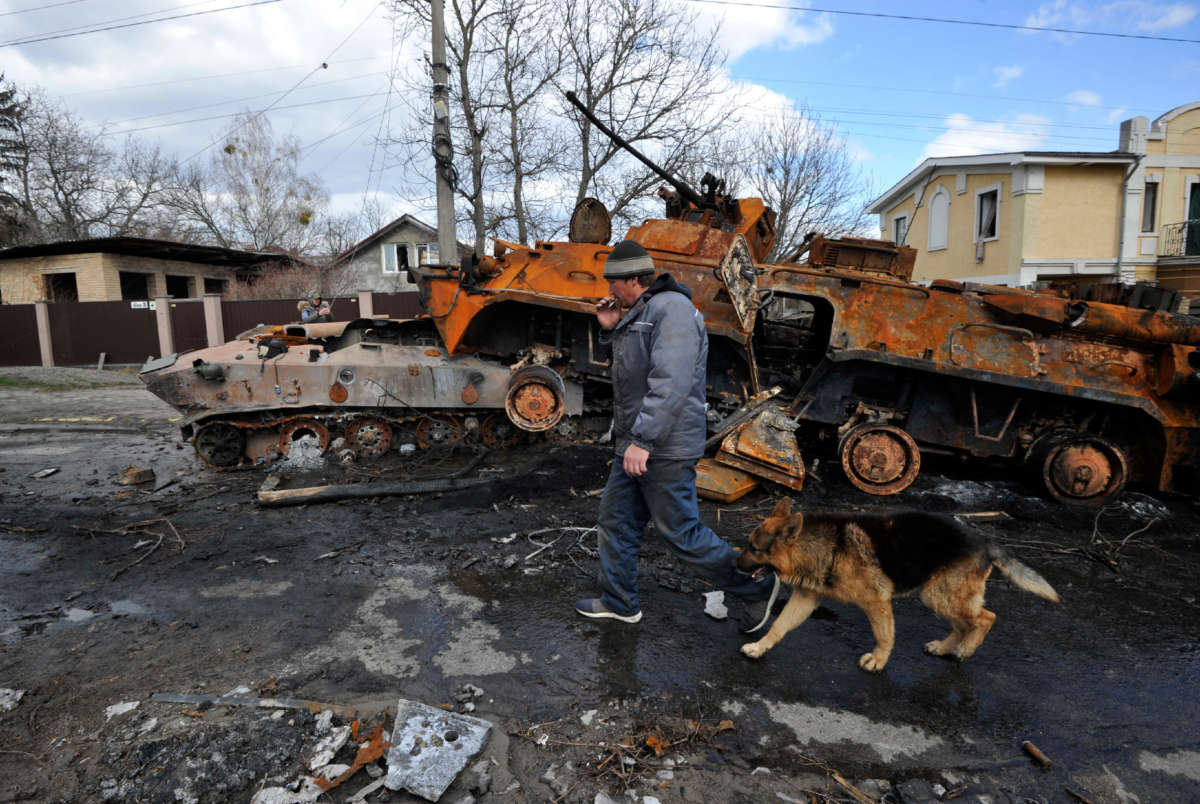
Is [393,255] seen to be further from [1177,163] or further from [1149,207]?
[1177,163]

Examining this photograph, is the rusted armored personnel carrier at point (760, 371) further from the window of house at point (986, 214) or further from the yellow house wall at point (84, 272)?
the yellow house wall at point (84, 272)

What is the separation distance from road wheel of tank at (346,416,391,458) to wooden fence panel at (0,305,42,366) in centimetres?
1705

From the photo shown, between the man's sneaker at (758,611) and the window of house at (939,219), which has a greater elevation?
the window of house at (939,219)

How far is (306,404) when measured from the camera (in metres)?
6.94

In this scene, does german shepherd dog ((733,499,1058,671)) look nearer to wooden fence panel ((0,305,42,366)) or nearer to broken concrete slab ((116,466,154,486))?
broken concrete slab ((116,466,154,486))

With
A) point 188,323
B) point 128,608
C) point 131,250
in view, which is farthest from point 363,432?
point 131,250

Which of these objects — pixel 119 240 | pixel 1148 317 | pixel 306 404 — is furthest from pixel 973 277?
pixel 119 240

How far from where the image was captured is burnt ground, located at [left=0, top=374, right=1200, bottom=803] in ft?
7.91

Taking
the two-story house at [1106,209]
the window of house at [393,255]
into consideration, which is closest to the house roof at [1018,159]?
the two-story house at [1106,209]

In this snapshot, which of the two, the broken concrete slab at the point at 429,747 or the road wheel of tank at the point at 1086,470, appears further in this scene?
the road wheel of tank at the point at 1086,470

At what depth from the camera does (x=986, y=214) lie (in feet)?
66.8

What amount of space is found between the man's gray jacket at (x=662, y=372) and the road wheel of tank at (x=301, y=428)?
4890 millimetres

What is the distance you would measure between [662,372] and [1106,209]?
74.0ft

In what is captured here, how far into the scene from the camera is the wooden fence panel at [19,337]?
17984mm
